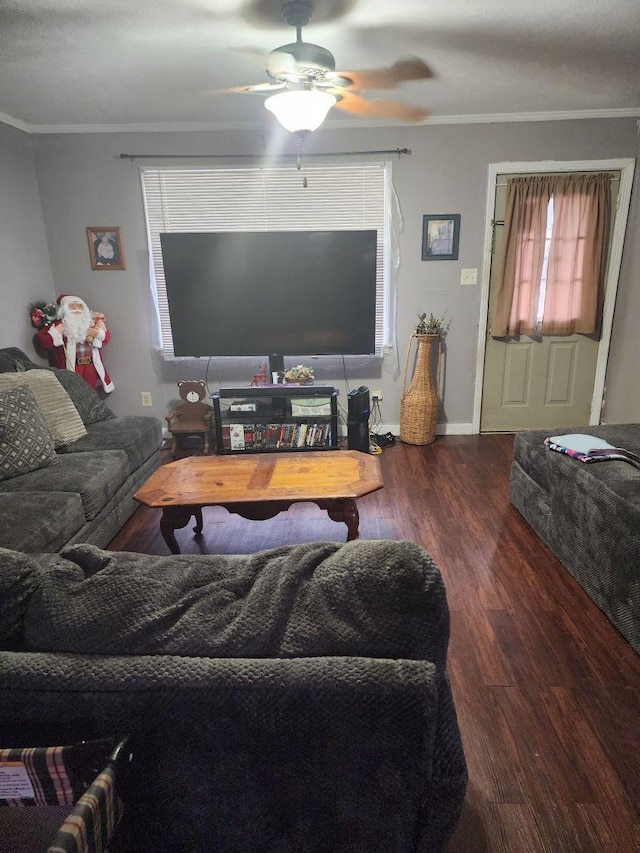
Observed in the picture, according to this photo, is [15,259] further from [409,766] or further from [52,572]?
[409,766]

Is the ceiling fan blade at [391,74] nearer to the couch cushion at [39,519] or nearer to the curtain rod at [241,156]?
the curtain rod at [241,156]

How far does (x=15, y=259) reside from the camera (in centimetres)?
358

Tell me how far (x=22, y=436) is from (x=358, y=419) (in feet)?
7.25

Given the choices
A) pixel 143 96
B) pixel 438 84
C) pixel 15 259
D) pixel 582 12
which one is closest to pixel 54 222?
pixel 15 259

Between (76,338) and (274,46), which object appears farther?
(76,338)

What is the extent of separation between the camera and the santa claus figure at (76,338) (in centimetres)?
375

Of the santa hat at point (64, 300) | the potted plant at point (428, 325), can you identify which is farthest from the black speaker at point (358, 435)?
the santa hat at point (64, 300)

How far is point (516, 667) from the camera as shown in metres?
1.80

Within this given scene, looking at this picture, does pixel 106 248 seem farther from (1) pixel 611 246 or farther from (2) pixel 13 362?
(1) pixel 611 246

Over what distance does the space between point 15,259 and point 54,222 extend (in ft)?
1.71

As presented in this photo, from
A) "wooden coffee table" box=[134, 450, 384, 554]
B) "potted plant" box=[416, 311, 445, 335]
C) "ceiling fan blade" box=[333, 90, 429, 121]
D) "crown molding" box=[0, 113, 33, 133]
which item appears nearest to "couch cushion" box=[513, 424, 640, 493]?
"wooden coffee table" box=[134, 450, 384, 554]

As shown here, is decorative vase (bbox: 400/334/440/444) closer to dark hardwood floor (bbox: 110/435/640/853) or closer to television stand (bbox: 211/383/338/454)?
television stand (bbox: 211/383/338/454)

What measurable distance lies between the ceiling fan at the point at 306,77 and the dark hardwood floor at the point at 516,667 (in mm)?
2096

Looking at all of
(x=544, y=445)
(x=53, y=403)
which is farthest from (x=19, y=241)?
(x=544, y=445)
